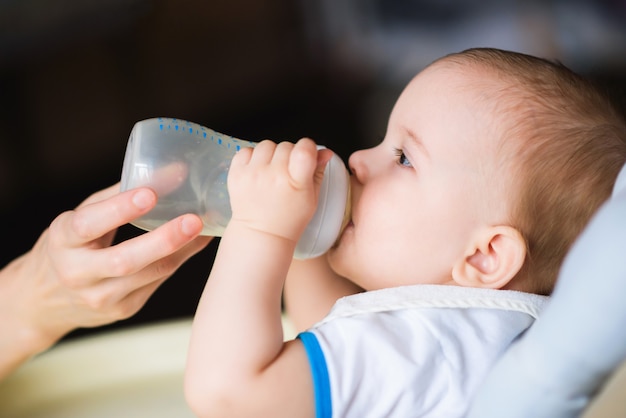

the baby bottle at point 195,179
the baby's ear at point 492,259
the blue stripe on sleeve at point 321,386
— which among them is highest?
the baby bottle at point 195,179

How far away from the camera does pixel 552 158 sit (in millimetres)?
761

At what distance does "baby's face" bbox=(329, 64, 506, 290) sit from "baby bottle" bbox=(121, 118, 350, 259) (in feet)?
0.11

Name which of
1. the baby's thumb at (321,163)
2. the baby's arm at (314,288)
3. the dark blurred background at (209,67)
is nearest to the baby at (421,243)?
the baby's thumb at (321,163)

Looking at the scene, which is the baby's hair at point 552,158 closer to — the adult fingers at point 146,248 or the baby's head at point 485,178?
→ the baby's head at point 485,178

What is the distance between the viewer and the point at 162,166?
79 centimetres

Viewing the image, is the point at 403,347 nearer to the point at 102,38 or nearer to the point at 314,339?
the point at 314,339

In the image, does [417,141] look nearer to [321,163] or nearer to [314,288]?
[321,163]

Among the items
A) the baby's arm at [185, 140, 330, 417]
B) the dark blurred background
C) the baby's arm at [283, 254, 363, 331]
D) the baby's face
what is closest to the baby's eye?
the baby's face

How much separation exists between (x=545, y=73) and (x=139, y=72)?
1683 mm

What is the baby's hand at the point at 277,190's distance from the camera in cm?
74

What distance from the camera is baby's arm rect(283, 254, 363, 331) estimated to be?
999 millimetres

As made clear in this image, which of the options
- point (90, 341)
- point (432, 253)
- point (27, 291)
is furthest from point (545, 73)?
point (90, 341)

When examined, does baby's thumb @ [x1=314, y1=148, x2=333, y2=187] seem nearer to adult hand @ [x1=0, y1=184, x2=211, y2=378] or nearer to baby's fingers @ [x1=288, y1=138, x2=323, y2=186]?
baby's fingers @ [x1=288, y1=138, x2=323, y2=186]

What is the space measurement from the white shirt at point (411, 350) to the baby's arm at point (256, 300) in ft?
0.08
